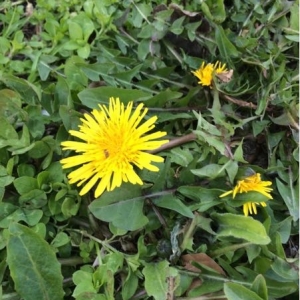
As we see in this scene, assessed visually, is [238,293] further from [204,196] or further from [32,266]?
[32,266]

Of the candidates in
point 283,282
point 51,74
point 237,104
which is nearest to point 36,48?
point 51,74

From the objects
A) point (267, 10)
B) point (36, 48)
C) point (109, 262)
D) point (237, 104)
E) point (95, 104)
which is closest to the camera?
point (109, 262)

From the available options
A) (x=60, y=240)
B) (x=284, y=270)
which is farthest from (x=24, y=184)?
(x=284, y=270)

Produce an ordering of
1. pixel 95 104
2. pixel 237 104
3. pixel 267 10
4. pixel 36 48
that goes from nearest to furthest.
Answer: pixel 95 104, pixel 237 104, pixel 267 10, pixel 36 48

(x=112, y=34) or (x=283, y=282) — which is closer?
(x=283, y=282)

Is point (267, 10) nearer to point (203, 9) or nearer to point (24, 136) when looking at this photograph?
point (203, 9)

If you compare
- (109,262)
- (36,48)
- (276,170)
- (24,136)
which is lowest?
(109,262)
